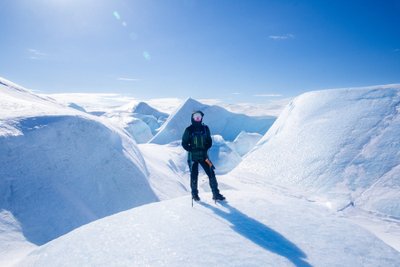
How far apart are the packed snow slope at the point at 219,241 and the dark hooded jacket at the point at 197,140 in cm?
79

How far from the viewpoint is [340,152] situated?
300 inches

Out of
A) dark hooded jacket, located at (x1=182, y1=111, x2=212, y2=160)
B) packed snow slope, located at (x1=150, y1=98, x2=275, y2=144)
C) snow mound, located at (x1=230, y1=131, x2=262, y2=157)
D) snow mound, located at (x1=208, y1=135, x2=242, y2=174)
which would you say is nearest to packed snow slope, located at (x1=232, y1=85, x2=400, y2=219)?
dark hooded jacket, located at (x1=182, y1=111, x2=212, y2=160)

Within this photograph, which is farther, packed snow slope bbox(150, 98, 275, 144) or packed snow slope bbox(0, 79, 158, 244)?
packed snow slope bbox(150, 98, 275, 144)

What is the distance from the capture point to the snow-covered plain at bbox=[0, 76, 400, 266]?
270 centimetres

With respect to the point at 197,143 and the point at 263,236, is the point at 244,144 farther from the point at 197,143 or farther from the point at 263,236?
the point at 263,236

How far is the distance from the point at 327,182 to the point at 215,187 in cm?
440

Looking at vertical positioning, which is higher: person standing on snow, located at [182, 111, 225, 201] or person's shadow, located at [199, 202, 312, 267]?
person standing on snow, located at [182, 111, 225, 201]

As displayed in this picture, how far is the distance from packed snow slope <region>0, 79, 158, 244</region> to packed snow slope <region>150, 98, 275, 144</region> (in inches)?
631

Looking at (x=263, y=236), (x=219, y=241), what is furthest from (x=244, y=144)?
(x=219, y=241)

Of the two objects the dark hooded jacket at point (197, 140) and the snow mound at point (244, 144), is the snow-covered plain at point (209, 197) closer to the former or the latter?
the dark hooded jacket at point (197, 140)

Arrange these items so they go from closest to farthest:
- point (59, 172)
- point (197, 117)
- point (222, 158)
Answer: point (197, 117) < point (59, 172) < point (222, 158)

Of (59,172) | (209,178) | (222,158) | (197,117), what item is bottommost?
(222,158)

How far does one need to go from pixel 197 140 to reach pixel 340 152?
5.44m

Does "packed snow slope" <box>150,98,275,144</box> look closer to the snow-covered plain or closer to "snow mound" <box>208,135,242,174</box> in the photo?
"snow mound" <box>208,135,242,174</box>
